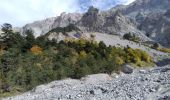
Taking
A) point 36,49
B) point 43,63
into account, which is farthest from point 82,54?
point 43,63

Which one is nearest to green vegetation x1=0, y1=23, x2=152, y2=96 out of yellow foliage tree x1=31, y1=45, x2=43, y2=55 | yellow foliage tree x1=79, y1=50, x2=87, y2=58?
yellow foliage tree x1=31, y1=45, x2=43, y2=55

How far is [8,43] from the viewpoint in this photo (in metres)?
119

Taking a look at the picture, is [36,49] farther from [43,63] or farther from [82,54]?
[43,63]

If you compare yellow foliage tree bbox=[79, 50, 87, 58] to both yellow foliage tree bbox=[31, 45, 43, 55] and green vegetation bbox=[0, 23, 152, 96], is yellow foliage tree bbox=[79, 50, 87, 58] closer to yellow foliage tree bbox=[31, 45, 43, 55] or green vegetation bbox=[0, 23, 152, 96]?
green vegetation bbox=[0, 23, 152, 96]

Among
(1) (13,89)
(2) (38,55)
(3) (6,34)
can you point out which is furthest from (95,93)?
(3) (6,34)

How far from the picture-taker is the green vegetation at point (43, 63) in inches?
3337

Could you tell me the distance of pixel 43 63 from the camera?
97.8 m

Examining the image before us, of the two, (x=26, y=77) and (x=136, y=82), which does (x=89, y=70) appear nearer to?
(x=26, y=77)

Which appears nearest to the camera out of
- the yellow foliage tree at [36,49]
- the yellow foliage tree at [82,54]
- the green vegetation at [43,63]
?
the green vegetation at [43,63]

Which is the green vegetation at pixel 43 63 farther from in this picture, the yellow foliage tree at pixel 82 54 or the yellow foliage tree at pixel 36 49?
the yellow foliage tree at pixel 82 54

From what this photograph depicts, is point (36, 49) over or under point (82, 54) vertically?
over

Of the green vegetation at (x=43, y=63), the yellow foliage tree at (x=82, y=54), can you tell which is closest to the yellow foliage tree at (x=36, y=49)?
the green vegetation at (x=43, y=63)

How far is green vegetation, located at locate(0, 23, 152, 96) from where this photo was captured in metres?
84.8

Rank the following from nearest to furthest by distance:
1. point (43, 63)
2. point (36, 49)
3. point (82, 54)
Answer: point (43, 63)
point (82, 54)
point (36, 49)
